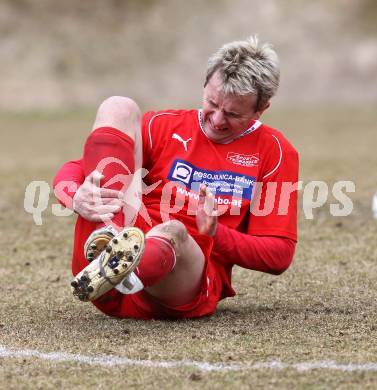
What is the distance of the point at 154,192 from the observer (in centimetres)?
470

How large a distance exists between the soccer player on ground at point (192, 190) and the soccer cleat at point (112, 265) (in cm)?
15

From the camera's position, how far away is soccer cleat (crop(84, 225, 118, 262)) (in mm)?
4090

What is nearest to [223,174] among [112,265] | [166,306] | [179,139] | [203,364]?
[179,139]

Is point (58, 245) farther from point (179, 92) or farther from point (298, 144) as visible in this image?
point (179, 92)

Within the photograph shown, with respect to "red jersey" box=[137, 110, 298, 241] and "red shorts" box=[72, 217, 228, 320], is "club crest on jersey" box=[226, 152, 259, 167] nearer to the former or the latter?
"red jersey" box=[137, 110, 298, 241]

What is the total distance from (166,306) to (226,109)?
975 millimetres

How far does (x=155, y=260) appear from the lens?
4.11 m

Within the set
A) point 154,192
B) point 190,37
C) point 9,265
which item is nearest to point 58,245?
point 9,265

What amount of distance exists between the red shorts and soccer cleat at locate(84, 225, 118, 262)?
14.1 inches

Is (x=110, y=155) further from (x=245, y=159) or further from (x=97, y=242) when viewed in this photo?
(x=245, y=159)

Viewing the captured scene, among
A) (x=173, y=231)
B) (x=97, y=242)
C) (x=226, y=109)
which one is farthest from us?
(x=226, y=109)

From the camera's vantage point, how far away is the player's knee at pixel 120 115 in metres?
4.51

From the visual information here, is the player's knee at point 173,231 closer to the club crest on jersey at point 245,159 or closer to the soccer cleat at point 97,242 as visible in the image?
the soccer cleat at point 97,242

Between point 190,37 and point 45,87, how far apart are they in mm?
6019
